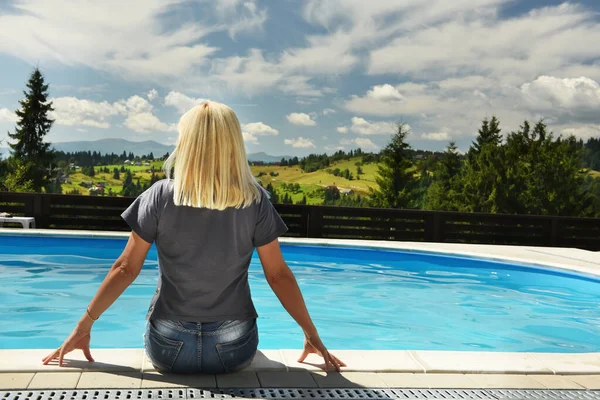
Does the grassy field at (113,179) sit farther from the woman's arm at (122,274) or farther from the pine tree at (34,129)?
the woman's arm at (122,274)

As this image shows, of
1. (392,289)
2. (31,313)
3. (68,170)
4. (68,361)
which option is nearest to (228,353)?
(68,361)

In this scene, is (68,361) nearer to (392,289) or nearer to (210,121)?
(210,121)

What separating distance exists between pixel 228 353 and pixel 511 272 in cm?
626

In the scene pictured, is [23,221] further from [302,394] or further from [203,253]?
[302,394]

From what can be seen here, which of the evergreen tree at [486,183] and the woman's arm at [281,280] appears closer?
the woman's arm at [281,280]

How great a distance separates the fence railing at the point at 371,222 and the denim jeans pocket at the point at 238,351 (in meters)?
7.77

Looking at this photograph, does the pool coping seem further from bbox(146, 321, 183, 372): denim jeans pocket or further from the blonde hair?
the blonde hair

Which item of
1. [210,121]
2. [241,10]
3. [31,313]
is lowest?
[31,313]

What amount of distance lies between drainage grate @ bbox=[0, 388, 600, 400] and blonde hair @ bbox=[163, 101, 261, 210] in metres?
0.65

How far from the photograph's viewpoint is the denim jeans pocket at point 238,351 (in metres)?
2.18

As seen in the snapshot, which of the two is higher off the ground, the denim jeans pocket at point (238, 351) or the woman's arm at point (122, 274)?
the woman's arm at point (122, 274)

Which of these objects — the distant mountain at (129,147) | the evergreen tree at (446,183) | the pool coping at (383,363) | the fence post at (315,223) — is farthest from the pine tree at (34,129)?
the pool coping at (383,363)

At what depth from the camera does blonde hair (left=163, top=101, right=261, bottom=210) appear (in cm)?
191

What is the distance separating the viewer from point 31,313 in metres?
4.93
